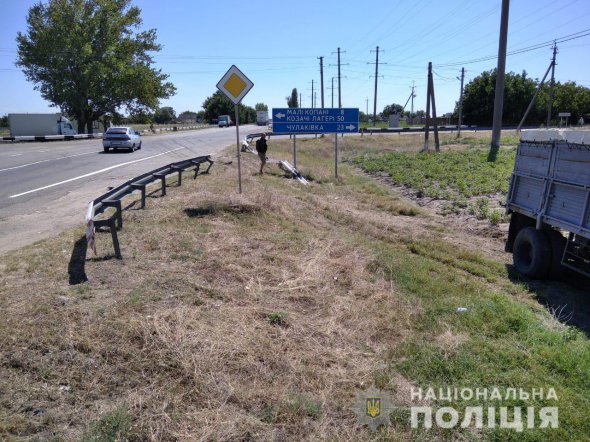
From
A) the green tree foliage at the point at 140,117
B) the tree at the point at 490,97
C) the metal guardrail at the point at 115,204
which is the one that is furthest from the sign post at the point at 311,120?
the tree at the point at 490,97

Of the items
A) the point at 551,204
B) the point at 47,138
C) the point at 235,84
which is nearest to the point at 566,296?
the point at 551,204

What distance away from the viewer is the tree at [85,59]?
153ft

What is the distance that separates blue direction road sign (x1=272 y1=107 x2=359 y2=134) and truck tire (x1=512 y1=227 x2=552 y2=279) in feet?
42.2

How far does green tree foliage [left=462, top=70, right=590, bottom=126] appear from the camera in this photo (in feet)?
260

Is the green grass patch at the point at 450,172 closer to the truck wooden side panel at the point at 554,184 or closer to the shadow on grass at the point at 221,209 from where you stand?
the truck wooden side panel at the point at 554,184

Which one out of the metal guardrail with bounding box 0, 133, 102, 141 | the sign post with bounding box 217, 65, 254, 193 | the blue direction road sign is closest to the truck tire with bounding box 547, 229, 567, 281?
the sign post with bounding box 217, 65, 254, 193

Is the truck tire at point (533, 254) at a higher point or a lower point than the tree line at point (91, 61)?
lower

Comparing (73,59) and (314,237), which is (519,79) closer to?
(73,59)

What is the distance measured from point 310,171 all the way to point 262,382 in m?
17.9

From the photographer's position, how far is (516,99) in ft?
265

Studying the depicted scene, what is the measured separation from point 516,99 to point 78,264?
88.9 metres

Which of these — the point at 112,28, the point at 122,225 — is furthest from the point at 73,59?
the point at 122,225

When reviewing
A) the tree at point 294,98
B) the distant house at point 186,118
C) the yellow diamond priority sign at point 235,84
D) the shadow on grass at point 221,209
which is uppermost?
the tree at point 294,98

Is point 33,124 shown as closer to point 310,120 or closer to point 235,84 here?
point 310,120
